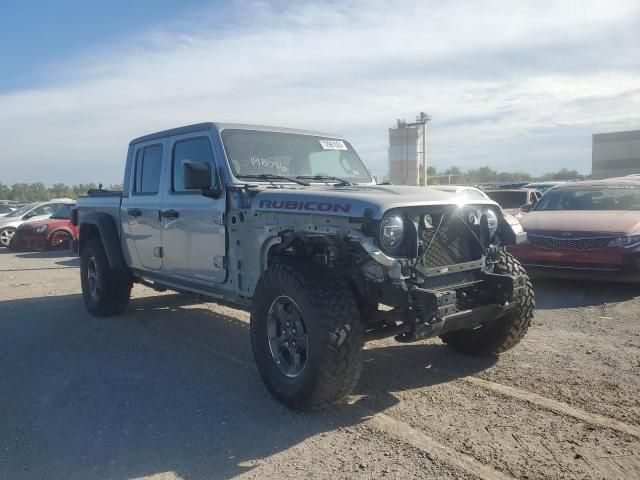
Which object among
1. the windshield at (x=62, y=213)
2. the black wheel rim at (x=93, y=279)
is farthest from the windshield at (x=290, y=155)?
the windshield at (x=62, y=213)

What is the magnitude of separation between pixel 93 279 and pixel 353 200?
469 centimetres

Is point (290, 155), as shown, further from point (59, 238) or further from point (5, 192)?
point (5, 192)

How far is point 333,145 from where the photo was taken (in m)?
5.88

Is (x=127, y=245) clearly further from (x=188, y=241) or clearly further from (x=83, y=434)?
(x=83, y=434)

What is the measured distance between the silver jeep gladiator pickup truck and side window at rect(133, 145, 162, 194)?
94mm

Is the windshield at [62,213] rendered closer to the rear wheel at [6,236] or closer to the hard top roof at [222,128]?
the rear wheel at [6,236]

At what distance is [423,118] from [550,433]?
31.7 m

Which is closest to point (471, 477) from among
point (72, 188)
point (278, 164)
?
point (278, 164)

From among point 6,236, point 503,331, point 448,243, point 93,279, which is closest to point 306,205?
→ point 448,243

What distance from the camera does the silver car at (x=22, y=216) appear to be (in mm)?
16453

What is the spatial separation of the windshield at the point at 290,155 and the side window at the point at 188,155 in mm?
217

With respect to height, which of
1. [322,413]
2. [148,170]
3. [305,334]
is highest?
[148,170]

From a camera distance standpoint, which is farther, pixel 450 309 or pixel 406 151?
pixel 406 151

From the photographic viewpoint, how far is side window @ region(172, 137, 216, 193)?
204 inches
